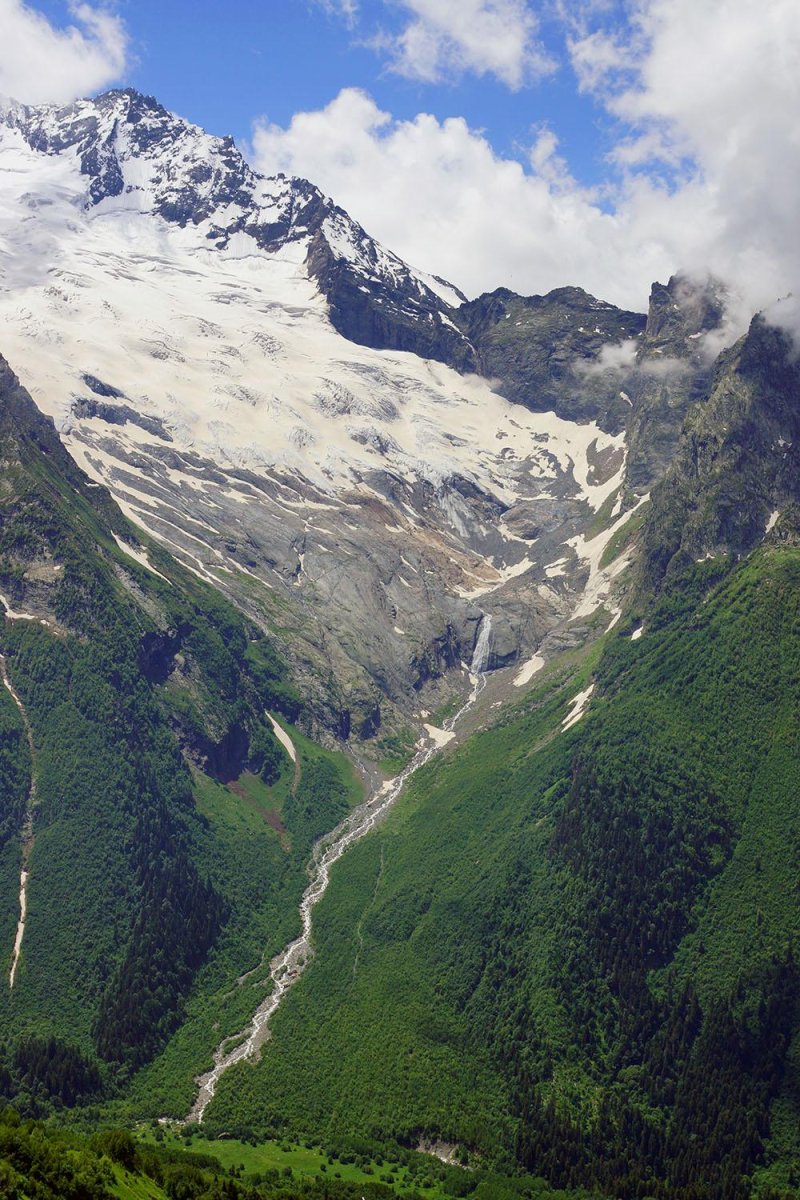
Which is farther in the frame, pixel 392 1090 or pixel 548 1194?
pixel 392 1090

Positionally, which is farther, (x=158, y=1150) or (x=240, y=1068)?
(x=240, y=1068)

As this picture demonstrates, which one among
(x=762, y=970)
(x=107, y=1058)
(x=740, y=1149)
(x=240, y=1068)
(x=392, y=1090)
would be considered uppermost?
(x=107, y=1058)

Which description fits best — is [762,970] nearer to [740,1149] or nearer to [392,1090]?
[740,1149]

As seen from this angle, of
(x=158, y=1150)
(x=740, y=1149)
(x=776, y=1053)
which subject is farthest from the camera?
(x=776, y=1053)

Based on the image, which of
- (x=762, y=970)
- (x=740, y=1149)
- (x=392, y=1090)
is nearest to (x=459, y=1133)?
(x=392, y=1090)

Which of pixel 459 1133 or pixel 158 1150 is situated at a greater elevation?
pixel 158 1150

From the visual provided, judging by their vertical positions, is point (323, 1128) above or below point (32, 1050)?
below

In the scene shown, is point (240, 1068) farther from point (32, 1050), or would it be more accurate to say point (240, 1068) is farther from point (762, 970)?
point (762, 970)

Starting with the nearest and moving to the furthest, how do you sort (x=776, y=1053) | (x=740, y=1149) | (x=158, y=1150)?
(x=158, y=1150), (x=740, y=1149), (x=776, y=1053)

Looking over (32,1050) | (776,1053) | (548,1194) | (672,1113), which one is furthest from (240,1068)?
(776,1053)
